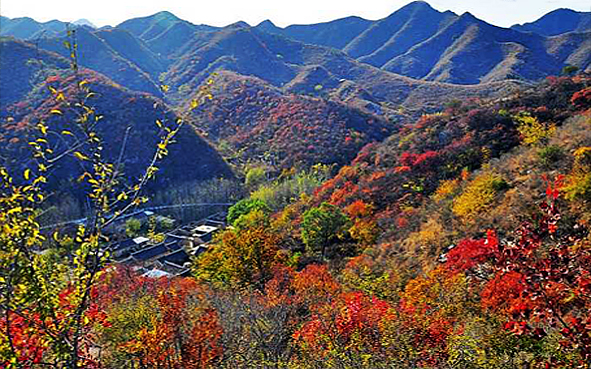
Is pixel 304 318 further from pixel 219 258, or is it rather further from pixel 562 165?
pixel 562 165

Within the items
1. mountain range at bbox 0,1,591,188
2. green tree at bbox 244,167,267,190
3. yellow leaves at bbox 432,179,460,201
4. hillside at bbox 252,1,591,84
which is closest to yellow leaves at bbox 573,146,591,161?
yellow leaves at bbox 432,179,460,201

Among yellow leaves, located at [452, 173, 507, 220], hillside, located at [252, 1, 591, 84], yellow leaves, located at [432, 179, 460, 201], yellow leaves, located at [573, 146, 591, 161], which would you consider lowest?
yellow leaves, located at [432, 179, 460, 201]

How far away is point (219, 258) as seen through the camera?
2220 centimetres

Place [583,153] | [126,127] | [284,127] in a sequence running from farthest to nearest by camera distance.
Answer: [284,127], [126,127], [583,153]

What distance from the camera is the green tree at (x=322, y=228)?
1042 inches

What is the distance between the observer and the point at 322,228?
26359 mm

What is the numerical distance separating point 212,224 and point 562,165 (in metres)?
34.5

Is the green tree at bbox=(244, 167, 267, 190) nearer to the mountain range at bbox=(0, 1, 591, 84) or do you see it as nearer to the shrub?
the shrub

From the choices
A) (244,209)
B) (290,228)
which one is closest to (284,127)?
(244,209)

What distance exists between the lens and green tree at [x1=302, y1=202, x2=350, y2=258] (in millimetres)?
26469

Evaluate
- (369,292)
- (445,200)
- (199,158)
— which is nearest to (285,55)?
(199,158)

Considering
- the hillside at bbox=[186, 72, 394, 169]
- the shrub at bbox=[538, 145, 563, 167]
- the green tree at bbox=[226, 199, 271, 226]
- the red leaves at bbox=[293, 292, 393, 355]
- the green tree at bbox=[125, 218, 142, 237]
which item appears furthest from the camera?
the hillside at bbox=[186, 72, 394, 169]

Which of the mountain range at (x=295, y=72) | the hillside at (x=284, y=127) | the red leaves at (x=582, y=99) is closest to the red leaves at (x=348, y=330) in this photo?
the mountain range at (x=295, y=72)

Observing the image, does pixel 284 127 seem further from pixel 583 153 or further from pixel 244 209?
pixel 583 153
